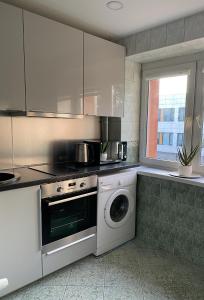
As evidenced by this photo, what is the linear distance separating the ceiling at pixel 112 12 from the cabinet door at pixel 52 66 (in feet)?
0.38

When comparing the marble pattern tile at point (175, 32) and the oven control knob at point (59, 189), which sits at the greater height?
the marble pattern tile at point (175, 32)

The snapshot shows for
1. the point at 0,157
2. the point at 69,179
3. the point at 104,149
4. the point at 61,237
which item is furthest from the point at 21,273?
the point at 104,149

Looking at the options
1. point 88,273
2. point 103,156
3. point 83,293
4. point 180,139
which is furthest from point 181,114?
point 83,293

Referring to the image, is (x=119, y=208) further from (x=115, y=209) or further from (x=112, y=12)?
(x=112, y=12)

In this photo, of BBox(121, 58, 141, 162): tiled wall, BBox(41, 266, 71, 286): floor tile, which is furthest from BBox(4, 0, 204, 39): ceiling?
BBox(41, 266, 71, 286): floor tile

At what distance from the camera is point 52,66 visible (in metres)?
1.98

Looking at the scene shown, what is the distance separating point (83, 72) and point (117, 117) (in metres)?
0.71

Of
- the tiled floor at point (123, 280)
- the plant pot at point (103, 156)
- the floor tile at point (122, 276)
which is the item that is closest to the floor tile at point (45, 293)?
the tiled floor at point (123, 280)

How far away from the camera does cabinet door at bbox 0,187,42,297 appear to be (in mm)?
1585

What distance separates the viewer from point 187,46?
2170 millimetres

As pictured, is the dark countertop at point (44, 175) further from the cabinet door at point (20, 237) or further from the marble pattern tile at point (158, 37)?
the marble pattern tile at point (158, 37)

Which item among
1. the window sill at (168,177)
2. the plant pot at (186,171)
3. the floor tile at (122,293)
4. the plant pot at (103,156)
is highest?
the plant pot at (103,156)

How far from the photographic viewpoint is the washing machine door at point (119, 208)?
2260 mm

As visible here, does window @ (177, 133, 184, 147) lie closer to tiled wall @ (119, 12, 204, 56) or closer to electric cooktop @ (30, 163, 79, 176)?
tiled wall @ (119, 12, 204, 56)
